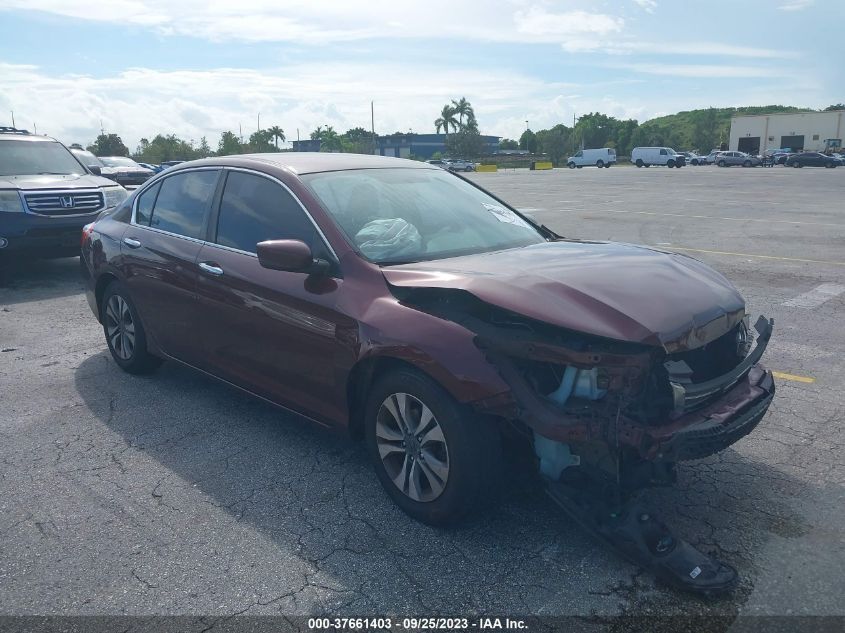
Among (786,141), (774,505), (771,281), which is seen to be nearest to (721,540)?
(774,505)

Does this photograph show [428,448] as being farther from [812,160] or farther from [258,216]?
[812,160]

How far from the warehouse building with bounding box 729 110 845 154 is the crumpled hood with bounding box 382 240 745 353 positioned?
10037cm

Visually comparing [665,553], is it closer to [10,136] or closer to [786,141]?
[10,136]

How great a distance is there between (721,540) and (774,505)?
0.48 meters

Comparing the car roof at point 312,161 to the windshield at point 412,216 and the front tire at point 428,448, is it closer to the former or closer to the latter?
the windshield at point 412,216

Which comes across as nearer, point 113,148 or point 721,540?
point 721,540

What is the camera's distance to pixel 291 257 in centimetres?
368

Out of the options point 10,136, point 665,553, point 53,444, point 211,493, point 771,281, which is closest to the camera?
point 665,553

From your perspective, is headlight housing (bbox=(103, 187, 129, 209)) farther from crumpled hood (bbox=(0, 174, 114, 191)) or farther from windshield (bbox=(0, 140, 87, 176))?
windshield (bbox=(0, 140, 87, 176))

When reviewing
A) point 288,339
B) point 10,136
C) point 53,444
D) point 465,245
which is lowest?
point 53,444

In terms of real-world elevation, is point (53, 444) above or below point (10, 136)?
below

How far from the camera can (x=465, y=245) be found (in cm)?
414

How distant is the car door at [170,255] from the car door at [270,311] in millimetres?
167

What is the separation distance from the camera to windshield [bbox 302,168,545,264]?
3939 millimetres
